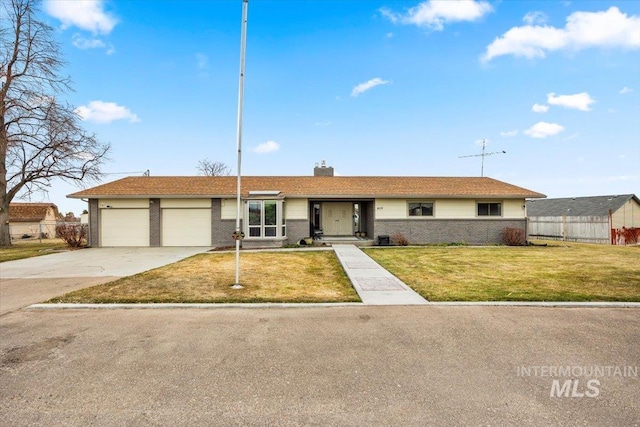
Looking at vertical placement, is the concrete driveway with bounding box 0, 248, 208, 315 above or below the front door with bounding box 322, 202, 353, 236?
below

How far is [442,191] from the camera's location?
742 inches

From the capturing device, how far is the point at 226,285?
26.2 feet

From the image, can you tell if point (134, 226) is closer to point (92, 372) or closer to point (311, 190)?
point (311, 190)

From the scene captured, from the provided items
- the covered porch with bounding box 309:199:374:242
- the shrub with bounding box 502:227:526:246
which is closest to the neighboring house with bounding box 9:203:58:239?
the covered porch with bounding box 309:199:374:242

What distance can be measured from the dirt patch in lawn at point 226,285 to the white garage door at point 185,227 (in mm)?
6957

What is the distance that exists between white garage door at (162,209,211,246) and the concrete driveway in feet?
17.1

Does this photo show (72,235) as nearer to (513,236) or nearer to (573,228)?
(513,236)

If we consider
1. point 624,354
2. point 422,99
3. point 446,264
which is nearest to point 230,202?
point 446,264

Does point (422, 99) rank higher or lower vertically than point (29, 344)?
higher

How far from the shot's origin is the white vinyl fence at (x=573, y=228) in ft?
70.0

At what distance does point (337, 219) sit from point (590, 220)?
18.3 m

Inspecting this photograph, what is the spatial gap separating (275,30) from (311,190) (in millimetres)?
8648

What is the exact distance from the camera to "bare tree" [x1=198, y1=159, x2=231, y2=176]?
4700 centimetres

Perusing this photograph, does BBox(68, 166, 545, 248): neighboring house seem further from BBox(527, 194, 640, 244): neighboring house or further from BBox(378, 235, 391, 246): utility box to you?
BBox(527, 194, 640, 244): neighboring house
